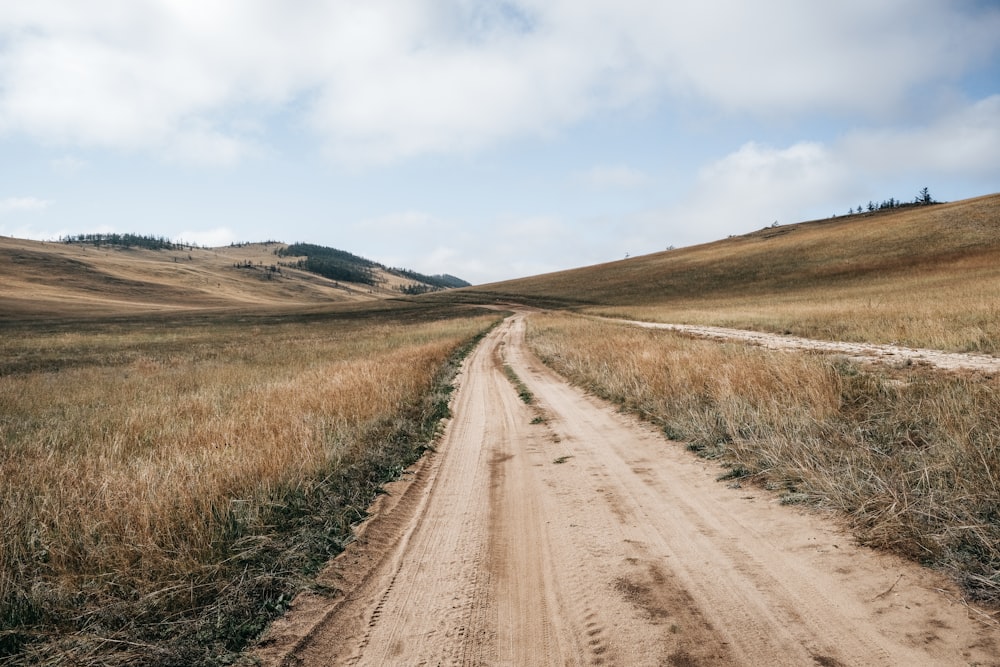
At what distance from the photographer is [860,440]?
641 centimetres

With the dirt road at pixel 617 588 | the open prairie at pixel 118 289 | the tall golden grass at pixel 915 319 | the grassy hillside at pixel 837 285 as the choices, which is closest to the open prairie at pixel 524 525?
the dirt road at pixel 617 588

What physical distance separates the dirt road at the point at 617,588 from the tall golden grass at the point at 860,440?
14.0 inches

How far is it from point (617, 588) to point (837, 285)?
65340 mm

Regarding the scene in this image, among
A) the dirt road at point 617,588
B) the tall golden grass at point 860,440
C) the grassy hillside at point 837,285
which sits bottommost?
the dirt road at point 617,588

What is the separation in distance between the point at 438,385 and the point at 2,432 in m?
9.64

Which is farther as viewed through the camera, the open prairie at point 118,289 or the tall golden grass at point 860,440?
the open prairie at point 118,289

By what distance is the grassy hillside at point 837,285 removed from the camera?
2217cm

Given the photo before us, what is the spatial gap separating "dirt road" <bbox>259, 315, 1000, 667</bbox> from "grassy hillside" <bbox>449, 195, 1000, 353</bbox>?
52.3 ft

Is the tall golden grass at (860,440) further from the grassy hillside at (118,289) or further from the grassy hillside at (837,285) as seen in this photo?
the grassy hillside at (118,289)

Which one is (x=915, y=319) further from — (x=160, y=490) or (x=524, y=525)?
(x=160, y=490)

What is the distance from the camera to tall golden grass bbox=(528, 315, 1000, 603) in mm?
4156

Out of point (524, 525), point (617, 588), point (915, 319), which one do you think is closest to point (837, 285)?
point (915, 319)

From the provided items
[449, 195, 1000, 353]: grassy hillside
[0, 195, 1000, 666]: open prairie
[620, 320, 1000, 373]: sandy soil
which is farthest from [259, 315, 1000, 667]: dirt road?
[449, 195, 1000, 353]: grassy hillside

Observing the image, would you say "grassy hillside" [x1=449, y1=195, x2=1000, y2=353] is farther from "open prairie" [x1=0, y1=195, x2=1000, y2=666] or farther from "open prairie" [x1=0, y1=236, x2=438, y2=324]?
"open prairie" [x1=0, y1=236, x2=438, y2=324]
